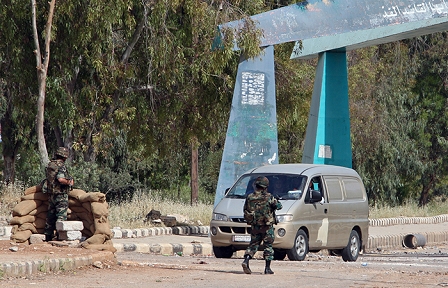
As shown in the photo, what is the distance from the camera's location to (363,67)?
3728 centimetres

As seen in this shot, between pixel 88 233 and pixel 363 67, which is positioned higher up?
pixel 363 67

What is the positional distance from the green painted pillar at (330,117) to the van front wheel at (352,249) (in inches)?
230

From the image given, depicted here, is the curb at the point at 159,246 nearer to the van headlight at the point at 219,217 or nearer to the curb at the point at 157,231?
the curb at the point at 157,231

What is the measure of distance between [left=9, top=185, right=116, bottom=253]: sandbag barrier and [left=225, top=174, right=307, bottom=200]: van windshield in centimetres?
331

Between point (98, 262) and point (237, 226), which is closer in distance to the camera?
point (98, 262)

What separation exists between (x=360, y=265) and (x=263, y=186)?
3.25 metres

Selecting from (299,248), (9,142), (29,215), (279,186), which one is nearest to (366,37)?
(279,186)

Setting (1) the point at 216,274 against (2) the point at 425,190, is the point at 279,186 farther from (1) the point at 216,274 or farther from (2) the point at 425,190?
(2) the point at 425,190

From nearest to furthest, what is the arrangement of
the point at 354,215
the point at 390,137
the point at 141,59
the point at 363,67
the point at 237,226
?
the point at 237,226 → the point at 354,215 → the point at 141,59 → the point at 363,67 → the point at 390,137

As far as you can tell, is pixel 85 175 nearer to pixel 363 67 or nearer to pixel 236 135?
pixel 236 135

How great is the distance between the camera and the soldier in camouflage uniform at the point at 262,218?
13.0 metres

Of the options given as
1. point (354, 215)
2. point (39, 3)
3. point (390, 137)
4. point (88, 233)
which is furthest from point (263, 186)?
point (390, 137)

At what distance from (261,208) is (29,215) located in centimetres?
419

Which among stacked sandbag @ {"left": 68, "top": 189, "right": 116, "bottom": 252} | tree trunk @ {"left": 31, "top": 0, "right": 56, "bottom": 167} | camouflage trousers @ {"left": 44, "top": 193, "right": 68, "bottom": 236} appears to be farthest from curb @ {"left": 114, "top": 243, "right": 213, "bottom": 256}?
tree trunk @ {"left": 31, "top": 0, "right": 56, "bottom": 167}
